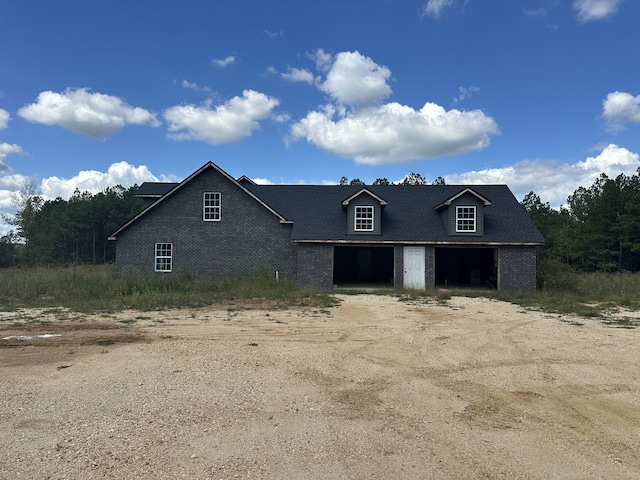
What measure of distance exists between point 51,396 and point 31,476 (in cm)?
248

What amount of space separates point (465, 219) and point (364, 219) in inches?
217

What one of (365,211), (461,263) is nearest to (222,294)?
(365,211)

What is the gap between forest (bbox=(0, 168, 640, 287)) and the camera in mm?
37406

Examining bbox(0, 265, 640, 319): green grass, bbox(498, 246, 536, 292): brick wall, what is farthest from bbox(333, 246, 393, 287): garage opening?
bbox(498, 246, 536, 292): brick wall

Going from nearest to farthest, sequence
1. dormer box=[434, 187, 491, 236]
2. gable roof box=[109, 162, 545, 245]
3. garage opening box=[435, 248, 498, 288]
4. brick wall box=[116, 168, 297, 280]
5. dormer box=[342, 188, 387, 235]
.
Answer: gable roof box=[109, 162, 545, 245] < dormer box=[434, 187, 491, 236] < dormer box=[342, 188, 387, 235] < brick wall box=[116, 168, 297, 280] < garage opening box=[435, 248, 498, 288]

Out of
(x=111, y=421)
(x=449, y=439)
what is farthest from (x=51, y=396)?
(x=449, y=439)

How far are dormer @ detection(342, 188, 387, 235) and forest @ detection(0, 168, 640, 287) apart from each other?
939 cm

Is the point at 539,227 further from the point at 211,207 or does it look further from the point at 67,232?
the point at 67,232

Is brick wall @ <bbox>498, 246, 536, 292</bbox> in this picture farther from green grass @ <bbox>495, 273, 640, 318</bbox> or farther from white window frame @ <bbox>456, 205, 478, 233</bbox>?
white window frame @ <bbox>456, 205, 478, 233</bbox>

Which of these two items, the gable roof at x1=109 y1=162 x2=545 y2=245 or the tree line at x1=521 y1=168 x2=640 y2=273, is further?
the tree line at x1=521 y1=168 x2=640 y2=273

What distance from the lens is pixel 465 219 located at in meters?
23.0

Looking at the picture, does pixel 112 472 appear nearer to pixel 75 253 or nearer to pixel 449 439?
pixel 449 439

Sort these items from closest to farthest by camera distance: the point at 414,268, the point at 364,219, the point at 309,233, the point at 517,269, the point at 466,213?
1. the point at 517,269
2. the point at 414,268
3. the point at 309,233
4. the point at 466,213
5. the point at 364,219

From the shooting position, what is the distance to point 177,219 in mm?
24141
